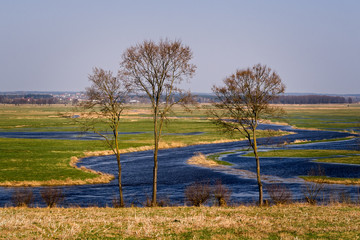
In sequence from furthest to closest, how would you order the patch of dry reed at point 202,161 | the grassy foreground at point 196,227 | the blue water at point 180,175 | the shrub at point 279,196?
the patch of dry reed at point 202,161, the blue water at point 180,175, the shrub at point 279,196, the grassy foreground at point 196,227

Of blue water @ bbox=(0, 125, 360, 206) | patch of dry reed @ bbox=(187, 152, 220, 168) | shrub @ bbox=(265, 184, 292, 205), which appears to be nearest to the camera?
shrub @ bbox=(265, 184, 292, 205)

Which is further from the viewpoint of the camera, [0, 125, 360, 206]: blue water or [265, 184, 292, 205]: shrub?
[0, 125, 360, 206]: blue water

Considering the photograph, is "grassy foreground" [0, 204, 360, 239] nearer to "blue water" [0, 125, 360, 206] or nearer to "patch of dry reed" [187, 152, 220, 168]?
"blue water" [0, 125, 360, 206]

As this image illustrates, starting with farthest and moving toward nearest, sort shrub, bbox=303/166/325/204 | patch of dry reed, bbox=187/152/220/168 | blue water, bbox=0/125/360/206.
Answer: patch of dry reed, bbox=187/152/220/168 < blue water, bbox=0/125/360/206 < shrub, bbox=303/166/325/204

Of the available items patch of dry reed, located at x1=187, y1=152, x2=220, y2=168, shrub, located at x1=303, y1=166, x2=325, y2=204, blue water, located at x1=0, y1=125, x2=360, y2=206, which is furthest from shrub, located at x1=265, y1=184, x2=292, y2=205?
patch of dry reed, located at x1=187, y1=152, x2=220, y2=168

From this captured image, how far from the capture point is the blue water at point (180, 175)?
43.4 metres

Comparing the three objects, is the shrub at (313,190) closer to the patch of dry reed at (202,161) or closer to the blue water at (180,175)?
the blue water at (180,175)

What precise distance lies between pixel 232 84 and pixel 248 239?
75.0ft

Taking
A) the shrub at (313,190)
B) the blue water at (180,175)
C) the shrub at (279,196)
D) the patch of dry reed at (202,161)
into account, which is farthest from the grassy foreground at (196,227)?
the patch of dry reed at (202,161)

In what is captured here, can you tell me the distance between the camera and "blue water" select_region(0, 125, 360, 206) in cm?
4344

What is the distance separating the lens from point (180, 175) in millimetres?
58219

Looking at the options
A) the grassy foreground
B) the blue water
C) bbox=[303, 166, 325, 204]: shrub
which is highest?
the grassy foreground

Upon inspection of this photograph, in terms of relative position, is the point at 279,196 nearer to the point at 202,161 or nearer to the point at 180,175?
the point at 180,175

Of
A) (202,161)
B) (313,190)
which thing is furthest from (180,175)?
(313,190)
